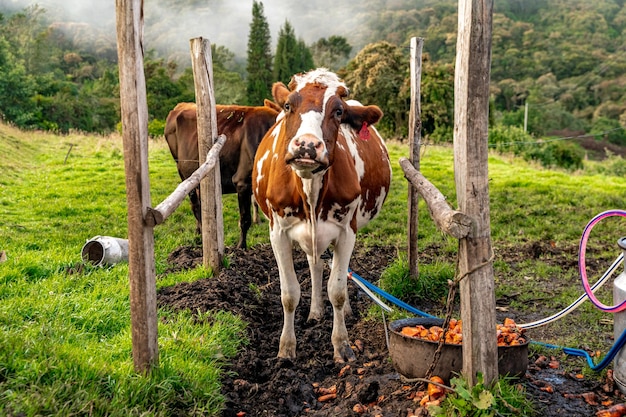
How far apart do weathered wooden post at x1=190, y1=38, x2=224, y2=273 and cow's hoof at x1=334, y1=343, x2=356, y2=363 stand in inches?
86.2

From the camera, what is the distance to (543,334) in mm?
5184

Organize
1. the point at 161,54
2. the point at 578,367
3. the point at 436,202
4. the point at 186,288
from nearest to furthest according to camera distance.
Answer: the point at 436,202, the point at 578,367, the point at 186,288, the point at 161,54

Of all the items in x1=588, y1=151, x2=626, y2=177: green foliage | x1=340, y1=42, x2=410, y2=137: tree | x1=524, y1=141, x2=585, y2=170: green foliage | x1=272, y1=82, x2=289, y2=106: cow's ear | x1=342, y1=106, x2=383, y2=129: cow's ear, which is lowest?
x1=588, y1=151, x2=626, y2=177: green foliage

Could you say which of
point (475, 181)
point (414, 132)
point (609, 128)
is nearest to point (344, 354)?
point (475, 181)

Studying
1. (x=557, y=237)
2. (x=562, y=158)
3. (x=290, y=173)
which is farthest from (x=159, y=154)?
(x=562, y=158)

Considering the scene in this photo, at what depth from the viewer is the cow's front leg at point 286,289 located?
185 inches

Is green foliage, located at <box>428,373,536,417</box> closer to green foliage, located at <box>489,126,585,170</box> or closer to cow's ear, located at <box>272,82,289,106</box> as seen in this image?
cow's ear, located at <box>272,82,289,106</box>

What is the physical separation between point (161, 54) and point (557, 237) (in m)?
153

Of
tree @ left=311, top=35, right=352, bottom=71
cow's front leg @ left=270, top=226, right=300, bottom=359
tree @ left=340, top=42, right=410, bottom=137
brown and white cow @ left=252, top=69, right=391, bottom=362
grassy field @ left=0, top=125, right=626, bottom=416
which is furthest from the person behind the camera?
tree @ left=311, top=35, right=352, bottom=71

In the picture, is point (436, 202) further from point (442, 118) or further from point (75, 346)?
point (442, 118)

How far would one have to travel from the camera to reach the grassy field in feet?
10.3

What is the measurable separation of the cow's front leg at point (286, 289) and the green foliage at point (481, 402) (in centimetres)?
170

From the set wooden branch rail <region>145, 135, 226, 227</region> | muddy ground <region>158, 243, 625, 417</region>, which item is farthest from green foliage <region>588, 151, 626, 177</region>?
wooden branch rail <region>145, 135, 226, 227</region>

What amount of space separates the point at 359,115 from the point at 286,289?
1573 mm
